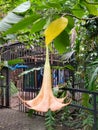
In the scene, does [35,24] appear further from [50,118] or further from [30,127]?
[30,127]

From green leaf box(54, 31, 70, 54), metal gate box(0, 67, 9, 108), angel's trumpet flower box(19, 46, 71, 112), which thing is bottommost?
metal gate box(0, 67, 9, 108)

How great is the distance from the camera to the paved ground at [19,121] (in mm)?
5119

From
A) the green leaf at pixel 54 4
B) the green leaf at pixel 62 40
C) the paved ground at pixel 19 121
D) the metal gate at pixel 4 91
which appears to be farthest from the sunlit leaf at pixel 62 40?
the metal gate at pixel 4 91

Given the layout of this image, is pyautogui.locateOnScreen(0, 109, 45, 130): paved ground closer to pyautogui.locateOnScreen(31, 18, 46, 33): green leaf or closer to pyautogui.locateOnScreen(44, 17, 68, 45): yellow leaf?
pyautogui.locateOnScreen(31, 18, 46, 33): green leaf

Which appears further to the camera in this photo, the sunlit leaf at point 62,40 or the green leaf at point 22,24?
the sunlit leaf at point 62,40

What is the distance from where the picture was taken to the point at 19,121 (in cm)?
553

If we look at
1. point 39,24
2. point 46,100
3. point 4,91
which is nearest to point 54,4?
point 39,24

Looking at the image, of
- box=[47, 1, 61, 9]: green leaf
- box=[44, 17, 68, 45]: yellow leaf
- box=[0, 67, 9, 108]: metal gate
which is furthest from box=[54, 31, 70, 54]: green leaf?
box=[0, 67, 9, 108]: metal gate

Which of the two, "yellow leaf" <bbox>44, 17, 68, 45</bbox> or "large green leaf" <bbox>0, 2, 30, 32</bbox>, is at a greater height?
"large green leaf" <bbox>0, 2, 30, 32</bbox>

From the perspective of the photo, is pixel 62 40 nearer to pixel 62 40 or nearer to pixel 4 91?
pixel 62 40

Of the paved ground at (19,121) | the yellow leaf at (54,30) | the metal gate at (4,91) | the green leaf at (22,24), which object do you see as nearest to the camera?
the yellow leaf at (54,30)

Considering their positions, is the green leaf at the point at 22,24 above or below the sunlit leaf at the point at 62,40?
above

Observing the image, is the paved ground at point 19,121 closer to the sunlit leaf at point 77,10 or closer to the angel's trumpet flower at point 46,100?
the sunlit leaf at point 77,10

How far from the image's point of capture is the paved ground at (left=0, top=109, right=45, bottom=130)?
5.12 m
